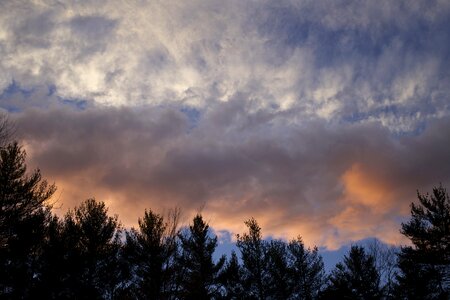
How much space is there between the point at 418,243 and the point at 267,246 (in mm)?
11647

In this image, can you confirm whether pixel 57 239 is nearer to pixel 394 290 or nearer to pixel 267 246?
pixel 267 246

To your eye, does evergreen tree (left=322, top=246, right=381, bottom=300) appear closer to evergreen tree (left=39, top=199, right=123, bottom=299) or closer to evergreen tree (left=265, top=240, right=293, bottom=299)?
evergreen tree (left=265, top=240, right=293, bottom=299)

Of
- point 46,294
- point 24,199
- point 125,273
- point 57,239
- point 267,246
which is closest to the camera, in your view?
point 46,294

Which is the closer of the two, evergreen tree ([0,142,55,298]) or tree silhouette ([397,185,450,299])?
evergreen tree ([0,142,55,298])

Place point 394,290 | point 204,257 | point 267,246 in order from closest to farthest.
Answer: point 204,257 → point 394,290 → point 267,246

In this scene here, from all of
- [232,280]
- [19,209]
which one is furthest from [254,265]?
[19,209]

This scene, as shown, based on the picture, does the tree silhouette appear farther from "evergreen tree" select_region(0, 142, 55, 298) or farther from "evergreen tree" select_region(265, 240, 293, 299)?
"evergreen tree" select_region(0, 142, 55, 298)

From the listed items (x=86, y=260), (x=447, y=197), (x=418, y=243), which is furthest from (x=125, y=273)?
(x=447, y=197)

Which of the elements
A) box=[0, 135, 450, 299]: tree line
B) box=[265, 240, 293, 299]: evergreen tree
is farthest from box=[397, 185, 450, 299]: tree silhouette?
box=[265, 240, 293, 299]: evergreen tree

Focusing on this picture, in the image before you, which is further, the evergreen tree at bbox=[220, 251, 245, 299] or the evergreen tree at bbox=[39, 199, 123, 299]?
the evergreen tree at bbox=[220, 251, 245, 299]

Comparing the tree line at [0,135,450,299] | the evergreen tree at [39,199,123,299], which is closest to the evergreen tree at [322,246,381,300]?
the tree line at [0,135,450,299]

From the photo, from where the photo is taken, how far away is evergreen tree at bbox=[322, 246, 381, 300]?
82.6ft

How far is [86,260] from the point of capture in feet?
53.0

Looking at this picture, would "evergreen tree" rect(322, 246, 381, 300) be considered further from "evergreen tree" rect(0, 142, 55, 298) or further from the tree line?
"evergreen tree" rect(0, 142, 55, 298)
